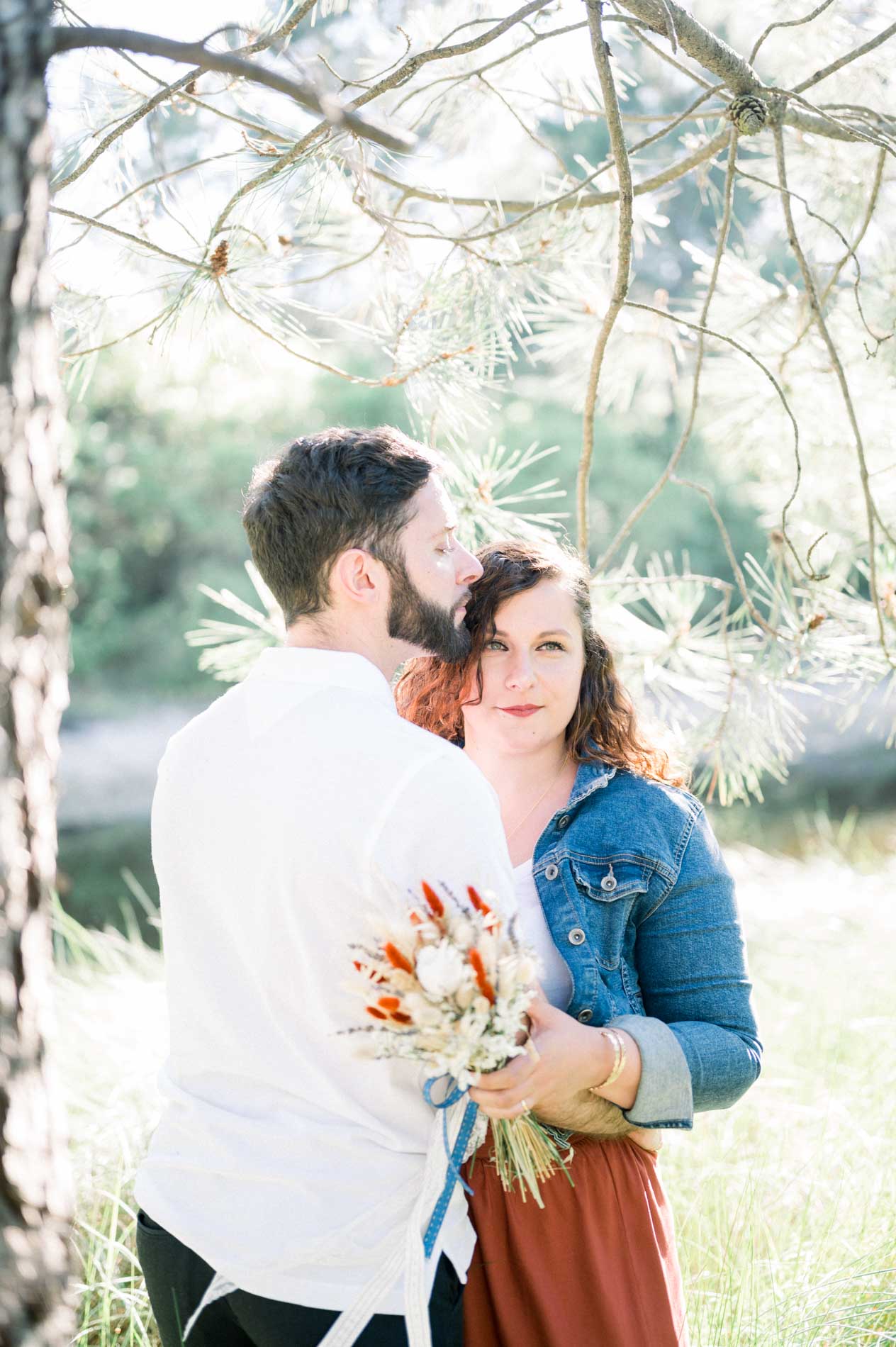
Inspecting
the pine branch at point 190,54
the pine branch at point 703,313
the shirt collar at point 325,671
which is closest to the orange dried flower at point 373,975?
the shirt collar at point 325,671

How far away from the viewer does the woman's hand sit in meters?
1.18

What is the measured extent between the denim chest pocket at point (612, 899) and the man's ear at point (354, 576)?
1.54 feet

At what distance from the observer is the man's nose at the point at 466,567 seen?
1.63 meters

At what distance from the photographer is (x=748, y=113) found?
1.90 meters

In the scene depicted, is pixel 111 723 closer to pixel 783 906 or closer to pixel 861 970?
pixel 783 906

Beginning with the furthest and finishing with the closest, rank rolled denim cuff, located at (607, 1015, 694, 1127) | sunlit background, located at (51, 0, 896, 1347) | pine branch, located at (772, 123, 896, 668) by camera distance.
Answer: sunlit background, located at (51, 0, 896, 1347) < pine branch, located at (772, 123, 896, 668) < rolled denim cuff, located at (607, 1015, 694, 1127)

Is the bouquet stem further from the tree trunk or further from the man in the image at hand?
the tree trunk

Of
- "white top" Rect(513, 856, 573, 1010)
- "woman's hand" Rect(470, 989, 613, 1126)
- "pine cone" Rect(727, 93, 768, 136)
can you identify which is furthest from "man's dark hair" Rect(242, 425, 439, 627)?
"pine cone" Rect(727, 93, 768, 136)

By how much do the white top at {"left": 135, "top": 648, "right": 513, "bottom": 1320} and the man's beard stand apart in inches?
8.4

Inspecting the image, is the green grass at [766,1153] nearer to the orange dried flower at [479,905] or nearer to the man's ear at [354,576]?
the orange dried flower at [479,905]

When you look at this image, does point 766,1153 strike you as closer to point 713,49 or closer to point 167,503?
point 713,49

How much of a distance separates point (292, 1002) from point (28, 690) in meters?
0.46

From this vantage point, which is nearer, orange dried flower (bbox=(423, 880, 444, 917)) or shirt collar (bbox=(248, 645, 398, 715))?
orange dried flower (bbox=(423, 880, 444, 917))

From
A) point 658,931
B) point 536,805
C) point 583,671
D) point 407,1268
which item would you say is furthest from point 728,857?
point 407,1268
